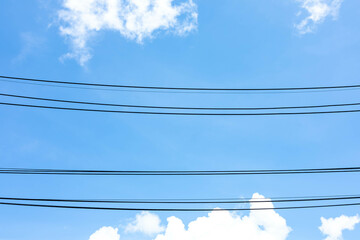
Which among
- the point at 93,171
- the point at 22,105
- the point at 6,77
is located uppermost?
the point at 6,77

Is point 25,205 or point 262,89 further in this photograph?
point 262,89

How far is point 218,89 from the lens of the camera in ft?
46.2

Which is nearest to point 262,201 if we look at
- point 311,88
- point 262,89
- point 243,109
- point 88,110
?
point 243,109

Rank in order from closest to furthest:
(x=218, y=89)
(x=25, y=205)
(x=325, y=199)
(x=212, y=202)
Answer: (x=25, y=205) → (x=325, y=199) → (x=212, y=202) → (x=218, y=89)

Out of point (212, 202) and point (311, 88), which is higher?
point (311, 88)

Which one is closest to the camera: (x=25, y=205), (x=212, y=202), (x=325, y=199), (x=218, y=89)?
(x=25, y=205)

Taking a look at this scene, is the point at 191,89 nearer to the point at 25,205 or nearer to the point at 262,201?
the point at 262,201

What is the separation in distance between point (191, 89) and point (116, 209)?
6.74 metres

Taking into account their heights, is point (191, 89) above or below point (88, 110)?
above

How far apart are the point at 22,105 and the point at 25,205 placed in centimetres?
446

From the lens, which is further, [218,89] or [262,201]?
[218,89]

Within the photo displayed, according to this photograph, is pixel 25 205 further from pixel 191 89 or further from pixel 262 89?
pixel 262 89

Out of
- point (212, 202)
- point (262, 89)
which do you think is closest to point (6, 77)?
point (212, 202)

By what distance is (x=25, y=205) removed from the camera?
35.9 feet
